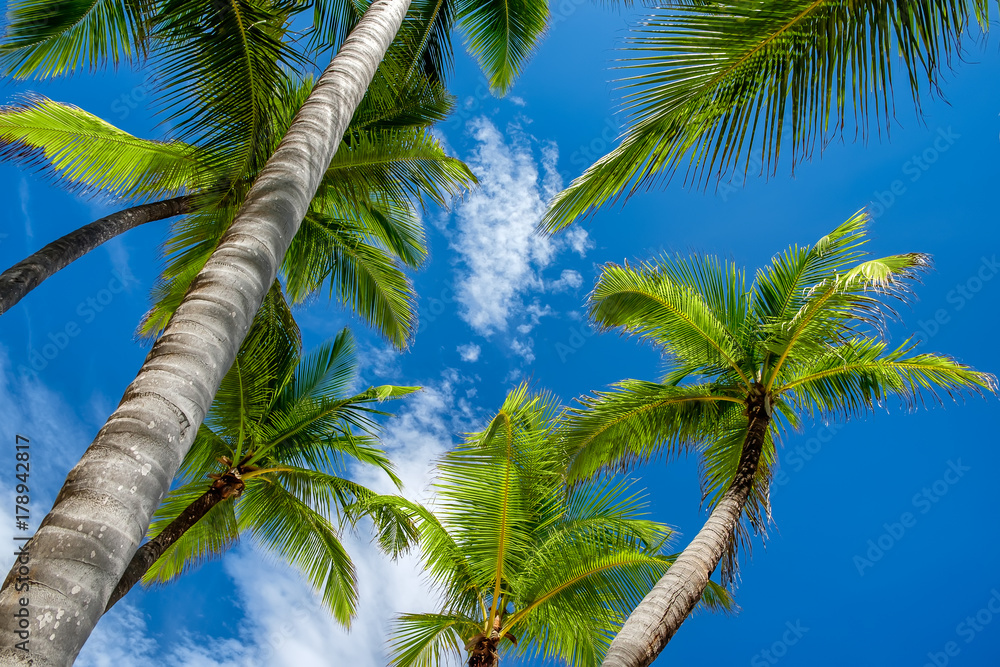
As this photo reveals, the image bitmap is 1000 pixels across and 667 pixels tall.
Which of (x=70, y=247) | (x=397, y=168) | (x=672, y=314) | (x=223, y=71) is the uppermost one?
(x=397, y=168)

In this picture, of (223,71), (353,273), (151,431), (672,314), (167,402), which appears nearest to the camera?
(151,431)

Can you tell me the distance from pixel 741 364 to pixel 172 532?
742 cm

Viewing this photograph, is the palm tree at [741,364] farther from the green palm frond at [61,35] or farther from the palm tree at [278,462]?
the green palm frond at [61,35]

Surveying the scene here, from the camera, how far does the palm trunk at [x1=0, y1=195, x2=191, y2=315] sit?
622 cm

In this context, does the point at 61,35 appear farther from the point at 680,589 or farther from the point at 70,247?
the point at 680,589

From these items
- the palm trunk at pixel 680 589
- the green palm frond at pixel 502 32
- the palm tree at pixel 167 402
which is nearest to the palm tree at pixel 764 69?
the palm tree at pixel 167 402

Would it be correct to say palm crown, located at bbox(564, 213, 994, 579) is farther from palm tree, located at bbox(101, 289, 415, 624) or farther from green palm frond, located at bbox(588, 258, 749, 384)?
palm tree, located at bbox(101, 289, 415, 624)

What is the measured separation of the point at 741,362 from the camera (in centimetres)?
837

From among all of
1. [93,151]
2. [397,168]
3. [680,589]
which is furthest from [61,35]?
[680,589]

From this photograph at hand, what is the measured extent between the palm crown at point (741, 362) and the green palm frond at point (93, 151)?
6.01 metres

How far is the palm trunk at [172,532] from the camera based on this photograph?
251 inches

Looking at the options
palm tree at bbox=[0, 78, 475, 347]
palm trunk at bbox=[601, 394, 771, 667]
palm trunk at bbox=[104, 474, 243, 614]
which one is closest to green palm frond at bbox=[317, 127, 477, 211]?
palm tree at bbox=[0, 78, 475, 347]

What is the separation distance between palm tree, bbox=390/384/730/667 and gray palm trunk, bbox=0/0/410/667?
5153mm

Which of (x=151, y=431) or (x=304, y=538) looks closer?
(x=151, y=431)
